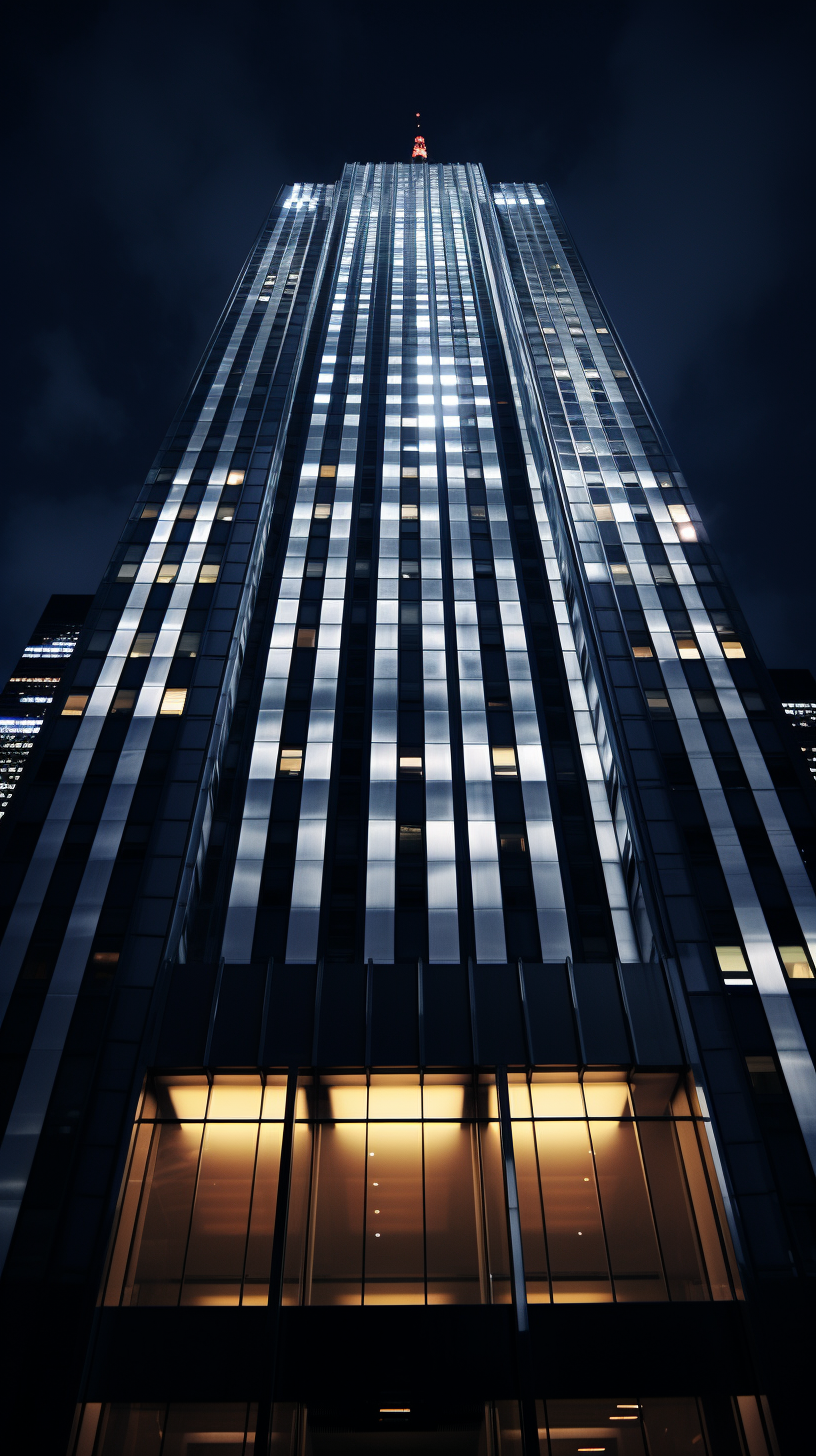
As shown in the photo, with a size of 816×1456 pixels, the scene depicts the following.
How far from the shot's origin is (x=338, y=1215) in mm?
23516

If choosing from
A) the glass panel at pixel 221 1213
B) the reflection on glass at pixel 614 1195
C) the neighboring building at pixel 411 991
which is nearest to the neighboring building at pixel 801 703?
the neighboring building at pixel 411 991

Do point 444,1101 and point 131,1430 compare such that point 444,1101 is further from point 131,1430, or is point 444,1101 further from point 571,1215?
point 131,1430

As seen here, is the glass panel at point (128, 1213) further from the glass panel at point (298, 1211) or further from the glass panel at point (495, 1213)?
the glass panel at point (495, 1213)

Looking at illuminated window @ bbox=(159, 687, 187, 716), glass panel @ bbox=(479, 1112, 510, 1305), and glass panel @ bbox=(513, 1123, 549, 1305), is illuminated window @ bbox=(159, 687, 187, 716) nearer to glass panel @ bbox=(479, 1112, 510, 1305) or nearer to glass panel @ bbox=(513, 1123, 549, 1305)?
glass panel @ bbox=(479, 1112, 510, 1305)

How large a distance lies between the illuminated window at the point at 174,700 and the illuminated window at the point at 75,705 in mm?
3630

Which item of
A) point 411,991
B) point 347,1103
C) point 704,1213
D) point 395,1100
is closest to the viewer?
point 704,1213

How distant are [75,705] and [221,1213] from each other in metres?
23.2

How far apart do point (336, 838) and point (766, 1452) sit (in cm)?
2268

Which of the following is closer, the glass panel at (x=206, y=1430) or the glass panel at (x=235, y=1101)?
the glass panel at (x=206, y=1430)

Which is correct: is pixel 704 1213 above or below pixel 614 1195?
below

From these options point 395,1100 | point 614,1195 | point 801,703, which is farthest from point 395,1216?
point 801,703

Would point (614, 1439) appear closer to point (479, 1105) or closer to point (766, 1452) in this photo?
point (766, 1452)

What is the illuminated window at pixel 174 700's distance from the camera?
1500 inches

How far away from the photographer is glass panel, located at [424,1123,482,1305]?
22250 mm
